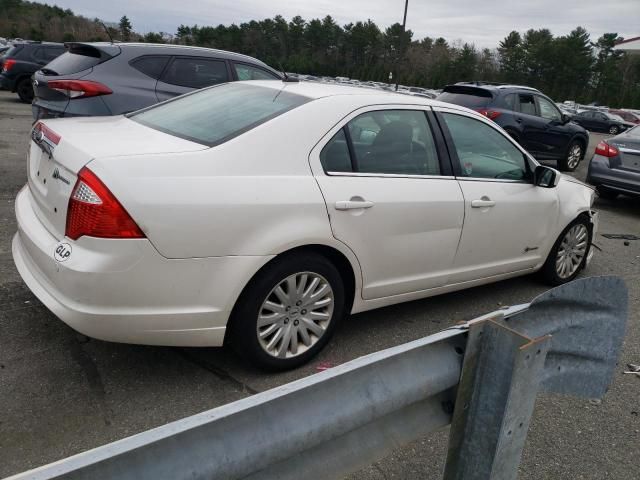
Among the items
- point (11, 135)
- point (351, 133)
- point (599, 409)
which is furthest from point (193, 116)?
point (11, 135)

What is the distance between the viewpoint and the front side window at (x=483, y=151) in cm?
398

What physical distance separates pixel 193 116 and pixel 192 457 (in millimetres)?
2749

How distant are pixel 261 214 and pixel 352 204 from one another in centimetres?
59

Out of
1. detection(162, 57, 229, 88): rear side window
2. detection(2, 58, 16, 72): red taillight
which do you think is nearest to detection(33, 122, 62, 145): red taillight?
detection(162, 57, 229, 88): rear side window

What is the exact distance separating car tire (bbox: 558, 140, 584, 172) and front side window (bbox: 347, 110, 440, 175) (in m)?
10.1

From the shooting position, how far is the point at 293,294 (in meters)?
3.09

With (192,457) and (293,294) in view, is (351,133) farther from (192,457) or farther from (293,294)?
(192,457)

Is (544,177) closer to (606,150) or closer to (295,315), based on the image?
(295,315)

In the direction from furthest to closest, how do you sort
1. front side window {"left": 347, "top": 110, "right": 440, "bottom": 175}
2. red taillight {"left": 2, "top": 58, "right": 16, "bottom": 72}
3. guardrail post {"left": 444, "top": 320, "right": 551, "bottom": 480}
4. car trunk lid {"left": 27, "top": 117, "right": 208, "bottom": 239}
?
red taillight {"left": 2, "top": 58, "right": 16, "bottom": 72}
front side window {"left": 347, "top": 110, "right": 440, "bottom": 175}
car trunk lid {"left": 27, "top": 117, "right": 208, "bottom": 239}
guardrail post {"left": 444, "top": 320, "right": 551, "bottom": 480}

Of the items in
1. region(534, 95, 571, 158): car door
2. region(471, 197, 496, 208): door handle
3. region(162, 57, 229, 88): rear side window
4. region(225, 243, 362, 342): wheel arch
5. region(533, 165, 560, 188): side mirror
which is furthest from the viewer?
region(534, 95, 571, 158): car door

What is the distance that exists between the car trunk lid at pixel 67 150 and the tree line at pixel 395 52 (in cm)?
4622

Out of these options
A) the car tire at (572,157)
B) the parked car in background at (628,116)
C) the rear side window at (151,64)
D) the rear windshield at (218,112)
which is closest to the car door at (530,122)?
the car tire at (572,157)

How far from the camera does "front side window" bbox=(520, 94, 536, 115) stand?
11508 mm

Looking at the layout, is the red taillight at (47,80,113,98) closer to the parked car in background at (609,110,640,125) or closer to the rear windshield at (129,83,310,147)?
the rear windshield at (129,83,310,147)
